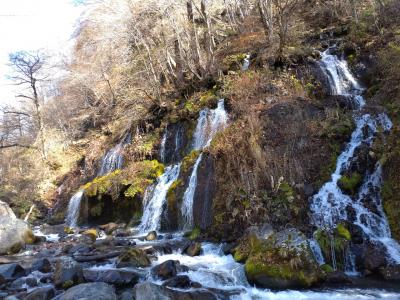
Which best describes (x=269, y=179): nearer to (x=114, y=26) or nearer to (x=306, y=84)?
(x=306, y=84)

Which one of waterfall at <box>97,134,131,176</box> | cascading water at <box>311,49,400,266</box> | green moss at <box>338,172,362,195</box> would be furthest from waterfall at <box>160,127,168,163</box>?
green moss at <box>338,172,362,195</box>

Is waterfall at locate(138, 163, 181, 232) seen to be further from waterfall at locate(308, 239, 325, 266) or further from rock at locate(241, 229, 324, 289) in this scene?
waterfall at locate(308, 239, 325, 266)

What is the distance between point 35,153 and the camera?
22.9 meters

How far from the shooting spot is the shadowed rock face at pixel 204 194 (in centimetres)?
1096

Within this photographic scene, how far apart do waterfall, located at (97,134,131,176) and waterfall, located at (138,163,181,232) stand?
4308mm

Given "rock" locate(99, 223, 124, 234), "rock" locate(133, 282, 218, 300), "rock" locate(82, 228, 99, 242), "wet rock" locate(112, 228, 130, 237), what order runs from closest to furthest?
1. "rock" locate(133, 282, 218, 300)
2. "rock" locate(82, 228, 99, 242)
3. "wet rock" locate(112, 228, 130, 237)
4. "rock" locate(99, 223, 124, 234)

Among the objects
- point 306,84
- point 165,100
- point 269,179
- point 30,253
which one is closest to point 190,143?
point 165,100

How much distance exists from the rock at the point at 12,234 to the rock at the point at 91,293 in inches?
235

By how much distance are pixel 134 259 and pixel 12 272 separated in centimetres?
→ 284

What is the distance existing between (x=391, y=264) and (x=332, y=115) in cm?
538

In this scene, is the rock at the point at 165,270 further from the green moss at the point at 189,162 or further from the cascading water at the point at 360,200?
the green moss at the point at 189,162

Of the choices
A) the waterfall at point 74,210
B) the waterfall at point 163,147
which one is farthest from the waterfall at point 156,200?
the waterfall at point 74,210

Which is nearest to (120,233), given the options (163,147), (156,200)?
(156,200)

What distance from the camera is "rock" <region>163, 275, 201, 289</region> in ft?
24.6
